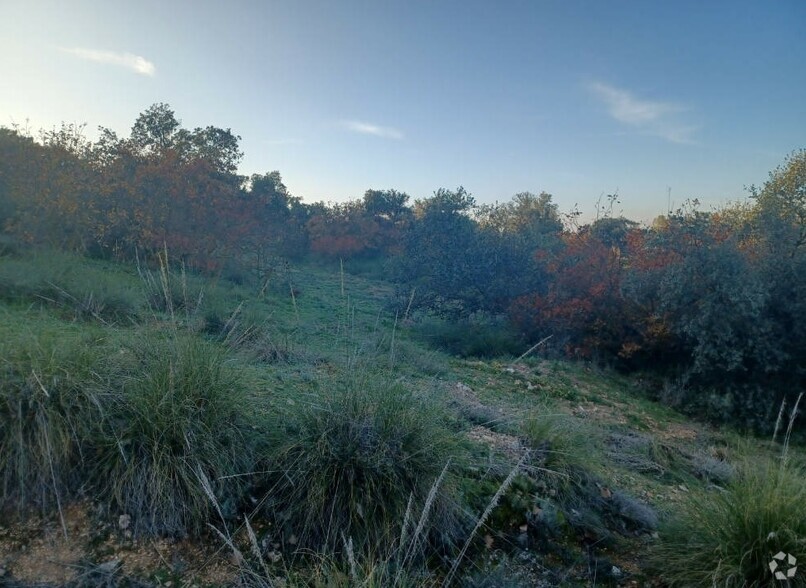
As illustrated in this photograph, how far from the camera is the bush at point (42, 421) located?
3451 millimetres

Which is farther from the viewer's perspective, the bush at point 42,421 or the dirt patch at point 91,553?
the bush at point 42,421

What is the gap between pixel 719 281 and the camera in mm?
11227

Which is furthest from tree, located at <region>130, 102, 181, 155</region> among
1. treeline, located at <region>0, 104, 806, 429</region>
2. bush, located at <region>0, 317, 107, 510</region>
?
bush, located at <region>0, 317, 107, 510</region>

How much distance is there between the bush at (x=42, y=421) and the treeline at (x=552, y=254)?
29.4ft

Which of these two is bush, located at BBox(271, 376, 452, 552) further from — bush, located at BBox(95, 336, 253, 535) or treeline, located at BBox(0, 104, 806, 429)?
treeline, located at BBox(0, 104, 806, 429)

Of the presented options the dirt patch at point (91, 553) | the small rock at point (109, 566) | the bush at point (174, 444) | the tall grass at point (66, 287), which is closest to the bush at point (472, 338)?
the tall grass at point (66, 287)

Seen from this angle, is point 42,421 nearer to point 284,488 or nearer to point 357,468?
point 284,488

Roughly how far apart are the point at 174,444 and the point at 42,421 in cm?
81

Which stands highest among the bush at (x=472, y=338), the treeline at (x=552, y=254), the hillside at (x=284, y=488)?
the treeline at (x=552, y=254)

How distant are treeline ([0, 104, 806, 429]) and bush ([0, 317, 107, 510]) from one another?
8.97 meters

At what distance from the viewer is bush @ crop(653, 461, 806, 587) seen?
9.99 feet

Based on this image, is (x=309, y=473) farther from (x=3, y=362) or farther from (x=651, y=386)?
(x=651, y=386)

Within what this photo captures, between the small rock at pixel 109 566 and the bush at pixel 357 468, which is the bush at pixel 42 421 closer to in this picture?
the small rock at pixel 109 566

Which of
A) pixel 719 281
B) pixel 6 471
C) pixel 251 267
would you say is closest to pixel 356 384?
pixel 6 471
